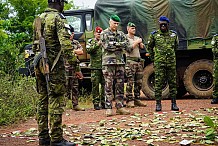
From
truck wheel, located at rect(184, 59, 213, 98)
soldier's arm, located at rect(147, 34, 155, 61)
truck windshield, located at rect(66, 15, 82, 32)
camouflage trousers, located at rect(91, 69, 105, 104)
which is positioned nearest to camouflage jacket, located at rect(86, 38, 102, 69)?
camouflage trousers, located at rect(91, 69, 105, 104)

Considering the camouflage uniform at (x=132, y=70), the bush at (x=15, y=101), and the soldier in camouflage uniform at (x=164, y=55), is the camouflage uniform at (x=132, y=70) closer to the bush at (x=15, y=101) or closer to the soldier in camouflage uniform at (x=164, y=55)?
the soldier in camouflage uniform at (x=164, y=55)

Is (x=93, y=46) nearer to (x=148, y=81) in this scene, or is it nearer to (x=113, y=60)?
(x=113, y=60)

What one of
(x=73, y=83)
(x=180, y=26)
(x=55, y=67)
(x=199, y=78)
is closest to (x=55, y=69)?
(x=55, y=67)

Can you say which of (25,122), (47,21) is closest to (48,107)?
(47,21)

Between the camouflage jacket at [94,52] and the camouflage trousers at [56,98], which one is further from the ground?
the camouflage jacket at [94,52]

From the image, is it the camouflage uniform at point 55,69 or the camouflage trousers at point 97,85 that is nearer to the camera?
the camouflage uniform at point 55,69

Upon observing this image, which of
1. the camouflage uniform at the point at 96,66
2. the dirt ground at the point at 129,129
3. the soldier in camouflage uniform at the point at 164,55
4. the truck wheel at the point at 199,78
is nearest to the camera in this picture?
the dirt ground at the point at 129,129

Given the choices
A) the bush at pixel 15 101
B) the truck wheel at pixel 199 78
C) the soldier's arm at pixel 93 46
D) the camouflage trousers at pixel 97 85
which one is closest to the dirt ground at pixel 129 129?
the bush at pixel 15 101

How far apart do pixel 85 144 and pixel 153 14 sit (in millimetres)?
6907

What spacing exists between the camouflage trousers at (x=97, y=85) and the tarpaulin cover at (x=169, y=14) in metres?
2.67

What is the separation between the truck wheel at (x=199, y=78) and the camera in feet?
37.9

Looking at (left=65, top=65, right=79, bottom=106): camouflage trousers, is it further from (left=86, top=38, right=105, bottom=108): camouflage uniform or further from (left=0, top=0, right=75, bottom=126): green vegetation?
(left=0, top=0, right=75, bottom=126): green vegetation

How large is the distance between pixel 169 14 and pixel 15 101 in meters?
5.02

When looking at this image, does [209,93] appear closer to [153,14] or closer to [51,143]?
[153,14]
